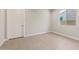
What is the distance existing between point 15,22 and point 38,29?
0.37 meters

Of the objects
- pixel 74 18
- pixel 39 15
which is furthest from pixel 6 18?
pixel 74 18

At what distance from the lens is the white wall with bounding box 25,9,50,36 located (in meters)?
1.98

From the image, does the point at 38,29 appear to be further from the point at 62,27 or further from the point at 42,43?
the point at 62,27

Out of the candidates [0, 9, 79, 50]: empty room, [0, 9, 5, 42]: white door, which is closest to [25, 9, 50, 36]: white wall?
[0, 9, 79, 50]: empty room

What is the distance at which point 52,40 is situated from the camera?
1959 mm

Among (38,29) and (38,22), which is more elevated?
(38,22)

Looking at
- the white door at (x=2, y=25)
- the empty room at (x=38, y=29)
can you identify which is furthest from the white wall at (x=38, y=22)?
the white door at (x=2, y=25)

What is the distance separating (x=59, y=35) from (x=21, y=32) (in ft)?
1.95

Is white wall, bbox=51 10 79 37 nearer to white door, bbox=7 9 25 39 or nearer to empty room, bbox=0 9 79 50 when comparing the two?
empty room, bbox=0 9 79 50

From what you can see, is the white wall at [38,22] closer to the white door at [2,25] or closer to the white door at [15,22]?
the white door at [15,22]

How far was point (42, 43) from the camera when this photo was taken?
195cm

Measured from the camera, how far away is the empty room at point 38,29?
1933 mm

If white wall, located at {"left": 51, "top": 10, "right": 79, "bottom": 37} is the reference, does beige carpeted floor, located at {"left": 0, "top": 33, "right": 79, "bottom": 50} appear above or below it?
below

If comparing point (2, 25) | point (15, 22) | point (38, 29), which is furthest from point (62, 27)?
point (2, 25)
